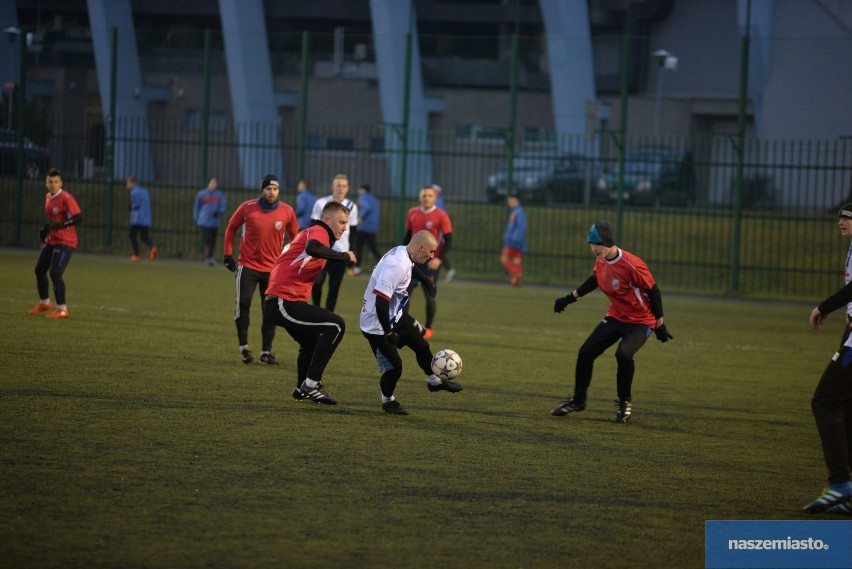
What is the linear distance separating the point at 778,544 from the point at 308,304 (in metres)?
4.92

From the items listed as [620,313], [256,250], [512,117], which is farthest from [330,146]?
[620,313]

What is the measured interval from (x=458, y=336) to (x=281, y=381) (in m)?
4.92

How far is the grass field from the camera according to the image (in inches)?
237

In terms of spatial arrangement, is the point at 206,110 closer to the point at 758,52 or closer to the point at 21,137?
the point at 21,137

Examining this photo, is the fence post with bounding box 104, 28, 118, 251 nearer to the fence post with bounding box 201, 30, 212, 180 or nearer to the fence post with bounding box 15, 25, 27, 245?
the fence post with bounding box 15, 25, 27, 245

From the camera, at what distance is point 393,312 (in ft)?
31.2

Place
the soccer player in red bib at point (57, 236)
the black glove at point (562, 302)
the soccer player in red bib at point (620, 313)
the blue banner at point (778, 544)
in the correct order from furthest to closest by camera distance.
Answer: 1. the soccer player in red bib at point (57, 236)
2. the black glove at point (562, 302)
3. the soccer player in red bib at point (620, 313)
4. the blue banner at point (778, 544)

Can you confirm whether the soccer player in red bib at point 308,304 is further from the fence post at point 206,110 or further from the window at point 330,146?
the fence post at point 206,110

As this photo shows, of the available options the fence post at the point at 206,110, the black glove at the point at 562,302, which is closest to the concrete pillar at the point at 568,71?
the fence post at the point at 206,110

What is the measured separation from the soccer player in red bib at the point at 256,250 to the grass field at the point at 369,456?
0.39m

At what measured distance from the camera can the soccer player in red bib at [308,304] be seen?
991cm

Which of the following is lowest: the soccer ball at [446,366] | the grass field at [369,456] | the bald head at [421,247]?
the grass field at [369,456]

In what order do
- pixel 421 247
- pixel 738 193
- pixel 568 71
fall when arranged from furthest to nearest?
1. pixel 568 71
2. pixel 738 193
3. pixel 421 247

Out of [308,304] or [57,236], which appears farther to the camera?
[57,236]
